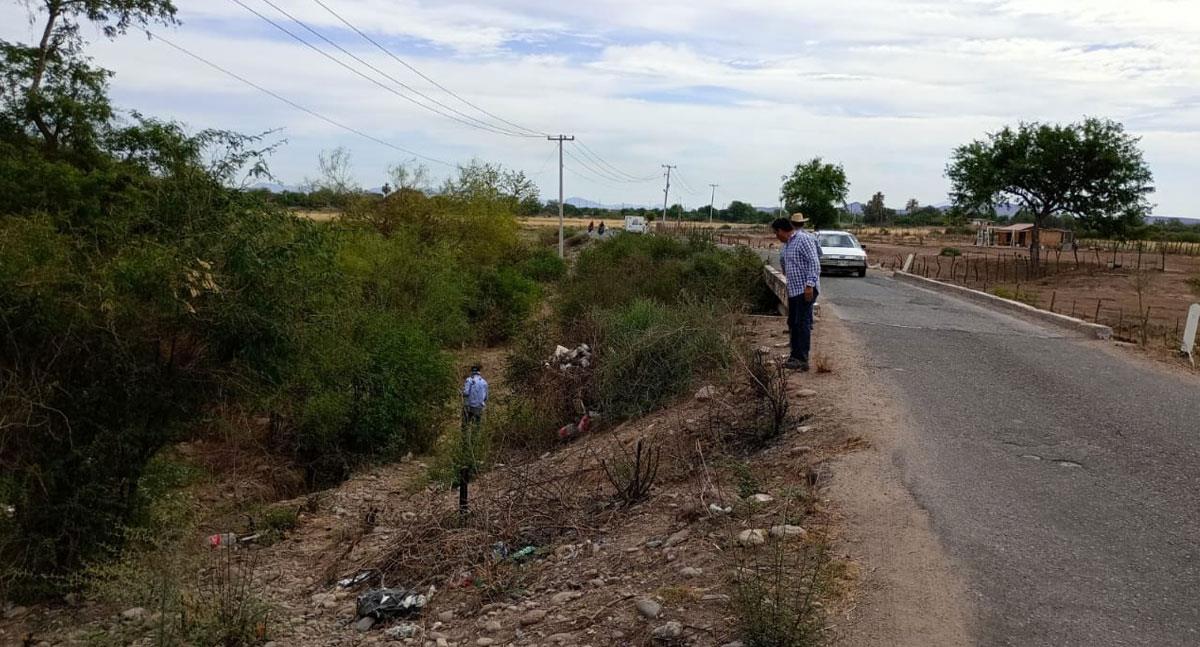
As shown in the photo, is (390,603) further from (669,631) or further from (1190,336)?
(1190,336)

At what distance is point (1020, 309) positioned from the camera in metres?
18.1

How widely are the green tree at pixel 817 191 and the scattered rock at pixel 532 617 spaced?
5933 centimetres

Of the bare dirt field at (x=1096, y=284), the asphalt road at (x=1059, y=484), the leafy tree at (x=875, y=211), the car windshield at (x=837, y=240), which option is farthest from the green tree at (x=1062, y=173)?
the leafy tree at (x=875, y=211)

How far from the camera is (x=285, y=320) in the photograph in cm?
932

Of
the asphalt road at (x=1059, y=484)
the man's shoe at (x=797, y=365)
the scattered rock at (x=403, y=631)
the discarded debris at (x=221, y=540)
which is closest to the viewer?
the asphalt road at (x=1059, y=484)

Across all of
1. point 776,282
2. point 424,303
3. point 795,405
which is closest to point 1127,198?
point 776,282

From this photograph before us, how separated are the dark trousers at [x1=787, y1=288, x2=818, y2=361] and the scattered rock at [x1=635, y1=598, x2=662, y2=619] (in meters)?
5.50

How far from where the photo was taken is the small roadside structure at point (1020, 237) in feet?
225

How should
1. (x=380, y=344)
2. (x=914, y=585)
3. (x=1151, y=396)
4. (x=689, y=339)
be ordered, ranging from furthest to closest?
(x=380, y=344), (x=689, y=339), (x=1151, y=396), (x=914, y=585)

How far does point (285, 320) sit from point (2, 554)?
3.53 metres

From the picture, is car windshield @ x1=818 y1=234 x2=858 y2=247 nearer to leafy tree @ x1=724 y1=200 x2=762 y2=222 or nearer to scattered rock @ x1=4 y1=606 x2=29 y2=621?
scattered rock @ x1=4 y1=606 x2=29 y2=621

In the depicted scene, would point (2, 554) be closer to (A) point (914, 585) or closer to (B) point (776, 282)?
(A) point (914, 585)

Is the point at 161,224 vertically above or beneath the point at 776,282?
above

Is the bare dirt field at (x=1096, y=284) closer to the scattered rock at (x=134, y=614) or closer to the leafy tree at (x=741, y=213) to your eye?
the scattered rock at (x=134, y=614)
